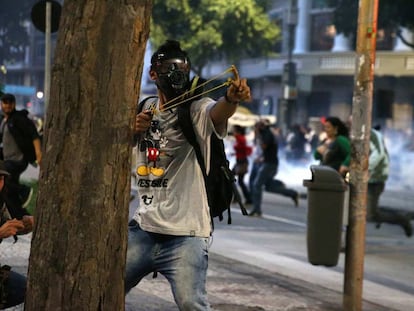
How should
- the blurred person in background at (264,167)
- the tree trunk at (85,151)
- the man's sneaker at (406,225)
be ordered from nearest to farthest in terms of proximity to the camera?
the tree trunk at (85,151), the man's sneaker at (406,225), the blurred person in background at (264,167)

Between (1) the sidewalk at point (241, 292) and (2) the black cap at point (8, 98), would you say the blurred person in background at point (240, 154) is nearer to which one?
(2) the black cap at point (8, 98)

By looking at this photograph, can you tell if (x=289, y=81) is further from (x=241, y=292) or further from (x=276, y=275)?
(x=241, y=292)

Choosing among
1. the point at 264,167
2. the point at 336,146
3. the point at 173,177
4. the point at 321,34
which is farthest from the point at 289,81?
the point at 173,177

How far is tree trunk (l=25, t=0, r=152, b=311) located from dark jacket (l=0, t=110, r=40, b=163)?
7897 mm

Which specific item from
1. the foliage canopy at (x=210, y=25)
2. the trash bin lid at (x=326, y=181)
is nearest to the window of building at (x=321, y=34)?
the foliage canopy at (x=210, y=25)

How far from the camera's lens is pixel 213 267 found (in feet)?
29.9

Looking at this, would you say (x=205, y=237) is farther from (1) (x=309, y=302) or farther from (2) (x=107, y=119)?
(1) (x=309, y=302)

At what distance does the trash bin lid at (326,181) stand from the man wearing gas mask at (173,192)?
103 inches

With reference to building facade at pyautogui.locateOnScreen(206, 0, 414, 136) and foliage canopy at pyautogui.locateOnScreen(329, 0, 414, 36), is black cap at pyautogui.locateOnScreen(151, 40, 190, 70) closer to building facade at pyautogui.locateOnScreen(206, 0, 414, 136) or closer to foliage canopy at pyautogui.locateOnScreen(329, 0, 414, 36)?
foliage canopy at pyautogui.locateOnScreen(329, 0, 414, 36)

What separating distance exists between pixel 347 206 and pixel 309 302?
961 millimetres

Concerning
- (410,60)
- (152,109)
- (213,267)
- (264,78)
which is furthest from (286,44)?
(152,109)

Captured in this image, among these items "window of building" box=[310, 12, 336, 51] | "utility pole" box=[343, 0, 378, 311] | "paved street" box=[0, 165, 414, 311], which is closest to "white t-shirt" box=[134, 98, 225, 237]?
"paved street" box=[0, 165, 414, 311]

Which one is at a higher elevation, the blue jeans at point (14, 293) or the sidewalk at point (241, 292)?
the blue jeans at point (14, 293)

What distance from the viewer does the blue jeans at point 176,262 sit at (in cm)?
450
